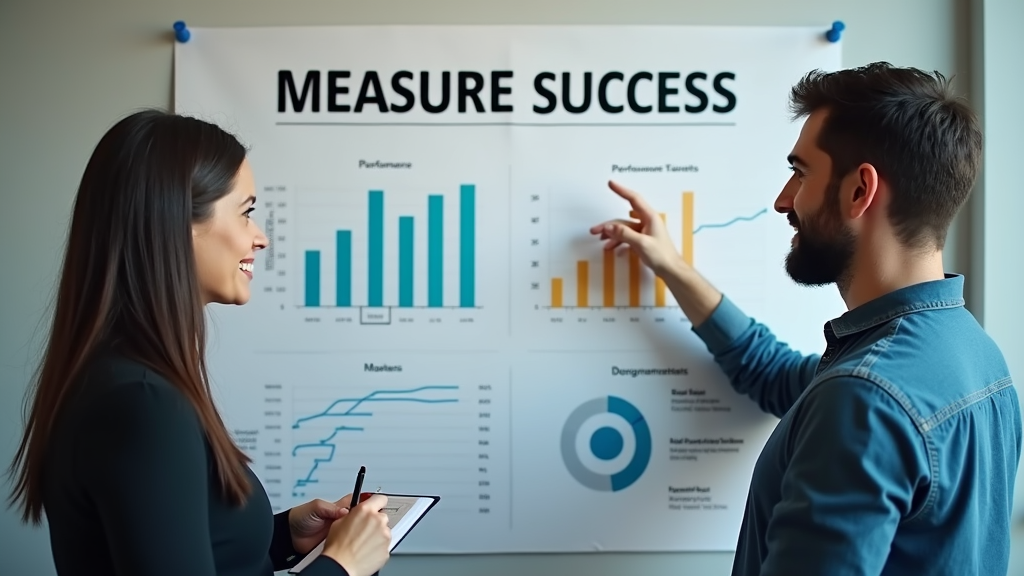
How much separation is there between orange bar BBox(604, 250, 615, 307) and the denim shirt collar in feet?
2.13

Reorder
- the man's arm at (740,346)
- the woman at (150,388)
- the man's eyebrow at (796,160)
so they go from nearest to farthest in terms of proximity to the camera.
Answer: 1. the woman at (150,388)
2. the man's eyebrow at (796,160)
3. the man's arm at (740,346)

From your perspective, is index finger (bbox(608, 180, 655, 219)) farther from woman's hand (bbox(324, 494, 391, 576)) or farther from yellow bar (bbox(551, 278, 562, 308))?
woman's hand (bbox(324, 494, 391, 576))

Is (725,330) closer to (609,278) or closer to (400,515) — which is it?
(609,278)

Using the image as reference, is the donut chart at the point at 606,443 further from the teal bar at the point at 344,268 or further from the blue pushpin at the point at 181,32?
the blue pushpin at the point at 181,32

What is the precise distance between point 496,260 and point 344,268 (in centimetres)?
33

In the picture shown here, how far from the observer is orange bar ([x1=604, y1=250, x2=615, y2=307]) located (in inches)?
63.7

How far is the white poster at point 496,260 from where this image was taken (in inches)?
63.4

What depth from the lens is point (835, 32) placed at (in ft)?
5.27

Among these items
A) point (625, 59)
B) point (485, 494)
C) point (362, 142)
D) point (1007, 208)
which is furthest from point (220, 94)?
point (1007, 208)

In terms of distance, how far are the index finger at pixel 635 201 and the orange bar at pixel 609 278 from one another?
0.11 m

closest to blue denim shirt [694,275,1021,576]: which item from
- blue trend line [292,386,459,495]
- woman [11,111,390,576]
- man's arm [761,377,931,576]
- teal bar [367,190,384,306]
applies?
man's arm [761,377,931,576]

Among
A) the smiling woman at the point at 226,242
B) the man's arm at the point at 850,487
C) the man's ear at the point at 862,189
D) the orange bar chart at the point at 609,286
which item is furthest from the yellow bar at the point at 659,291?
the smiling woman at the point at 226,242

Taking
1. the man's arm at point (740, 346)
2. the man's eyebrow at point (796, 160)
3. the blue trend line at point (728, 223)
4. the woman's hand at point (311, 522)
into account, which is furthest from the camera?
the blue trend line at point (728, 223)

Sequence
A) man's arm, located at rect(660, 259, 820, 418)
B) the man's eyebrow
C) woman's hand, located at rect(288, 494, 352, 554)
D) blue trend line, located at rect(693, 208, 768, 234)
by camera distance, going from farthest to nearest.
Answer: blue trend line, located at rect(693, 208, 768, 234) → man's arm, located at rect(660, 259, 820, 418) → woman's hand, located at rect(288, 494, 352, 554) → the man's eyebrow
